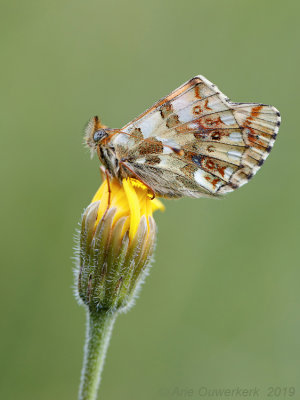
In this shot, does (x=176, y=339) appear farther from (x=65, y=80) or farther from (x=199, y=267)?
(x=65, y=80)

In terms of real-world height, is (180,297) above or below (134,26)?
below

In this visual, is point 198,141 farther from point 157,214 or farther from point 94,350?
point 157,214

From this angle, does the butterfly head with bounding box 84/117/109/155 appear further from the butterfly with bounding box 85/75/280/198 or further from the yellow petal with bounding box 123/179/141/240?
the yellow petal with bounding box 123/179/141/240

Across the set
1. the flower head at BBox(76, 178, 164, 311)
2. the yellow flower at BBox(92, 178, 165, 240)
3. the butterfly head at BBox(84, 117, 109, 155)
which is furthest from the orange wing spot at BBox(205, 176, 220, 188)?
the butterfly head at BBox(84, 117, 109, 155)

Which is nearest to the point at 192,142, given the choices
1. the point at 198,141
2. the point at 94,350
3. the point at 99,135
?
the point at 198,141

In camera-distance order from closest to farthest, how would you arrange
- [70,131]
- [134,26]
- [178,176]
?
[178,176] < [70,131] < [134,26]

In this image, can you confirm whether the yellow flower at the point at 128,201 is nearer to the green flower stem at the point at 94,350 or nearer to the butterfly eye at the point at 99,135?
the butterfly eye at the point at 99,135

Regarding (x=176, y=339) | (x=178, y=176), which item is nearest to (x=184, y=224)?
(x=176, y=339)

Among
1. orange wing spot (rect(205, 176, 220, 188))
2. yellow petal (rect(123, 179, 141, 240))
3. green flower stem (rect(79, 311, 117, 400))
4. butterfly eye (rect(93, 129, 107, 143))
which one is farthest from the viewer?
orange wing spot (rect(205, 176, 220, 188))
